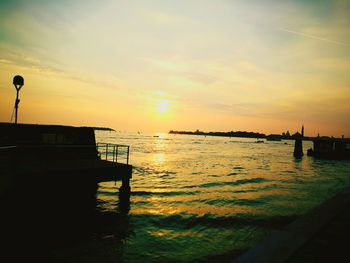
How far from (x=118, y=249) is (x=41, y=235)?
3.71 metres

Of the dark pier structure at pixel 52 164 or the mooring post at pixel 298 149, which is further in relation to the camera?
the mooring post at pixel 298 149

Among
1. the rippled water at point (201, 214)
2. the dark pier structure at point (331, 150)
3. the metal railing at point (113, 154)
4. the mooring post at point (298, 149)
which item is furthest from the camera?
the mooring post at point (298, 149)

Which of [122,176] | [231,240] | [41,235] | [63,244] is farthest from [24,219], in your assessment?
[231,240]

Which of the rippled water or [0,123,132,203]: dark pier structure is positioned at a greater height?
[0,123,132,203]: dark pier structure

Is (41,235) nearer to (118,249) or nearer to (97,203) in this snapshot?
(118,249)

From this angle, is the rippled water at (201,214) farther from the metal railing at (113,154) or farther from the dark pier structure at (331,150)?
the dark pier structure at (331,150)

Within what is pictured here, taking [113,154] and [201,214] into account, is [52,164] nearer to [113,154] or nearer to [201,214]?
[113,154]

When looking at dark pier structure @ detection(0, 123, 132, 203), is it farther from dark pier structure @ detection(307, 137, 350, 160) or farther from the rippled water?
dark pier structure @ detection(307, 137, 350, 160)

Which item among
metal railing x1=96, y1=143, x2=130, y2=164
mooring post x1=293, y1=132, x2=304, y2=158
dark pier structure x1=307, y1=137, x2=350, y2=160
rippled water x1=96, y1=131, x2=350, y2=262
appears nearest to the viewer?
rippled water x1=96, y1=131, x2=350, y2=262

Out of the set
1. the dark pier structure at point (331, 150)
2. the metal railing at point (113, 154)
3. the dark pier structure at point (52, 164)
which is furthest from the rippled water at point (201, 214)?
the dark pier structure at point (331, 150)

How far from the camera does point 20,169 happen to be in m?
11.4

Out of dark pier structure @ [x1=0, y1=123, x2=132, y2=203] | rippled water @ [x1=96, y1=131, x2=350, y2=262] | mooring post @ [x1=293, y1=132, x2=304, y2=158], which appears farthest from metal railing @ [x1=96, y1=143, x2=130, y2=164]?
mooring post @ [x1=293, y1=132, x2=304, y2=158]

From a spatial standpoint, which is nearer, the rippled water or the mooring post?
the rippled water

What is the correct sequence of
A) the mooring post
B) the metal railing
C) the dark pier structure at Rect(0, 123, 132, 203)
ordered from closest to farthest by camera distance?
the dark pier structure at Rect(0, 123, 132, 203) < the metal railing < the mooring post
